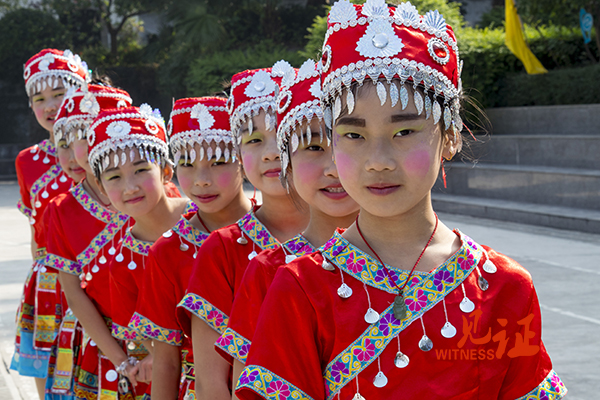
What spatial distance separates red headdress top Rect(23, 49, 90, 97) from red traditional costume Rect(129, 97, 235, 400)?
6.86 ft

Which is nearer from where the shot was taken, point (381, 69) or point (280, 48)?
point (381, 69)

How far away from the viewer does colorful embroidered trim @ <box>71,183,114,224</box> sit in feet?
11.3

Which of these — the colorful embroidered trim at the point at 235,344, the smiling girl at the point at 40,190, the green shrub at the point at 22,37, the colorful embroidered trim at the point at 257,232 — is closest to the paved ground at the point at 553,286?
the smiling girl at the point at 40,190

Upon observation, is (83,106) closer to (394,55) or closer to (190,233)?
(190,233)

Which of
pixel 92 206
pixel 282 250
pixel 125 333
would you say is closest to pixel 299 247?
pixel 282 250

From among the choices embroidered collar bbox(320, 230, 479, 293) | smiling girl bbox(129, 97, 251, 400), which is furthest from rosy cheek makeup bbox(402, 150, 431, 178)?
smiling girl bbox(129, 97, 251, 400)

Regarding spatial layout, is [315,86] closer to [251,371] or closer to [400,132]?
[400,132]

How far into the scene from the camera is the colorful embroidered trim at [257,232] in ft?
7.10

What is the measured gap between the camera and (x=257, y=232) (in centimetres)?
219

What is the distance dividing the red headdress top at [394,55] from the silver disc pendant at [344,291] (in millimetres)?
343

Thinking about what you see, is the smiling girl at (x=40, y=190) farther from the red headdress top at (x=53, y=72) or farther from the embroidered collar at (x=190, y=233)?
the embroidered collar at (x=190, y=233)

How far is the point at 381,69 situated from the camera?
4.58 ft

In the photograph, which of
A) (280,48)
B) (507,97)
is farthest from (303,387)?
(280,48)

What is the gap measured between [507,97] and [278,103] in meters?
10.8
